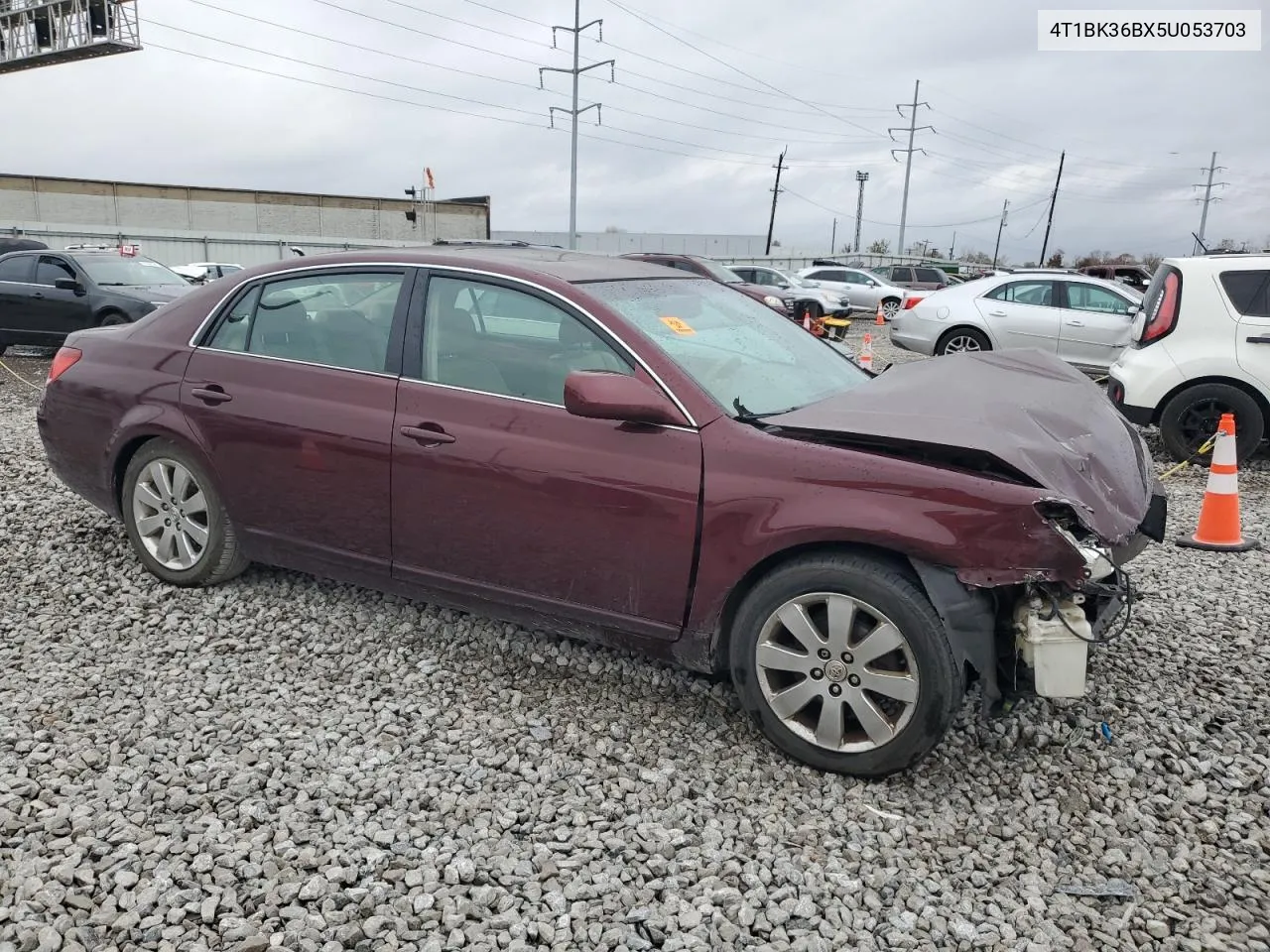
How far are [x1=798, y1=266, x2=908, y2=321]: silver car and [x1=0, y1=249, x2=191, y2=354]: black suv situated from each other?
19.5 metres

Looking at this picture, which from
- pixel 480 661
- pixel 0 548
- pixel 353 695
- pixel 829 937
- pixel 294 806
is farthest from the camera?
pixel 0 548

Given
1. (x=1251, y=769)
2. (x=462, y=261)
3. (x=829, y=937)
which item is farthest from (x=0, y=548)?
(x=1251, y=769)

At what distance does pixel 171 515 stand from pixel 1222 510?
5.63 m

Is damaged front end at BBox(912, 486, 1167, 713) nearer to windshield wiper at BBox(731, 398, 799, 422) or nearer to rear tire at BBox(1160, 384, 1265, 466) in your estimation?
windshield wiper at BBox(731, 398, 799, 422)

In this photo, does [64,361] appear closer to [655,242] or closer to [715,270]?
[715,270]

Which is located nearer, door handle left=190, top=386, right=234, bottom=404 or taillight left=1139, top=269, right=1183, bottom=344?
door handle left=190, top=386, right=234, bottom=404

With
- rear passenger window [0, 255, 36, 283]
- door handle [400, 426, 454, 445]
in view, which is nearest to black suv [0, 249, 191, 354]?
rear passenger window [0, 255, 36, 283]

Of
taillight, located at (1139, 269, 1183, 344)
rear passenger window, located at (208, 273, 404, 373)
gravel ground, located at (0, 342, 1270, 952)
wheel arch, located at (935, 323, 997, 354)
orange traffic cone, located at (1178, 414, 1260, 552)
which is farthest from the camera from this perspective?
wheel arch, located at (935, 323, 997, 354)

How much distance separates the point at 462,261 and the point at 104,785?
221cm

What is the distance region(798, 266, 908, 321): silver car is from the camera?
89.5 ft

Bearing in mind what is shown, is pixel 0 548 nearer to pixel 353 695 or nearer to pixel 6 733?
pixel 6 733

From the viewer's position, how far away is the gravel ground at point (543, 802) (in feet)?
8.09

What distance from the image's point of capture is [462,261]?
12.5 ft

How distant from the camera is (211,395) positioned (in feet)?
13.7
